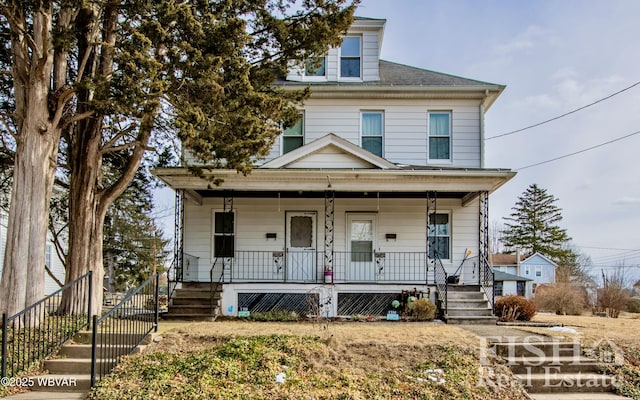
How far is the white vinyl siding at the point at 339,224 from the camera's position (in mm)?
14102

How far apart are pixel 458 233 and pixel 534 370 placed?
6937 millimetres

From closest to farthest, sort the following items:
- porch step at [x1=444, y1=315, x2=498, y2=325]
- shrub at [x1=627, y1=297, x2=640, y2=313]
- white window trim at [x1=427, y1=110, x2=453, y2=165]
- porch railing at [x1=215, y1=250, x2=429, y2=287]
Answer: porch step at [x1=444, y1=315, x2=498, y2=325] → porch railing at [x1=215, y1=250, x2=429, y2=287] → white window trim at [x1=427, y1=110, x2=453, y2=165] → shrub at [x1=627, y1=297, x2=640, y2=313]

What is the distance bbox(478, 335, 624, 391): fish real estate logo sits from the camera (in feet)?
23.5

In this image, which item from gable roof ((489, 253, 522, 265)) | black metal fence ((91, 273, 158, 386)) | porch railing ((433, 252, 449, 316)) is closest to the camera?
black metal fence ((91, 273, 158, 386))

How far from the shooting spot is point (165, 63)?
9.23 metres

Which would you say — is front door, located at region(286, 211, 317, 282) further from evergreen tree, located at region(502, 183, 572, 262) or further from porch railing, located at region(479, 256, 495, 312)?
evergreen tree, located at region(502, 183, 572, 262)

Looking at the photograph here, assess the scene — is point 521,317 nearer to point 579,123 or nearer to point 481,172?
point 481,172

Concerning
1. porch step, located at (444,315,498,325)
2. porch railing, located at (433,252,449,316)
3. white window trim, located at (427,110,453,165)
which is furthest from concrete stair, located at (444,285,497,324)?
white window trim, located at (427,110,453,165)

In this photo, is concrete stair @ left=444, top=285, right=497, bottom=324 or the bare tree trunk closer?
the bare tree trunk

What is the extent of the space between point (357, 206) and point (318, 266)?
2.17 metres

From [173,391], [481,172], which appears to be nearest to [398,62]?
[481,172]

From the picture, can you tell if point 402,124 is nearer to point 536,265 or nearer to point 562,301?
point 562,301

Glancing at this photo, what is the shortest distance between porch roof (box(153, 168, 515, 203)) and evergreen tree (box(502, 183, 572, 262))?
128 ft

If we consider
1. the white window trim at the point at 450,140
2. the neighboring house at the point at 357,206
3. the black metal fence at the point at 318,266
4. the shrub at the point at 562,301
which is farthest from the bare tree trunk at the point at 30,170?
the shrub at the point at 562,301
